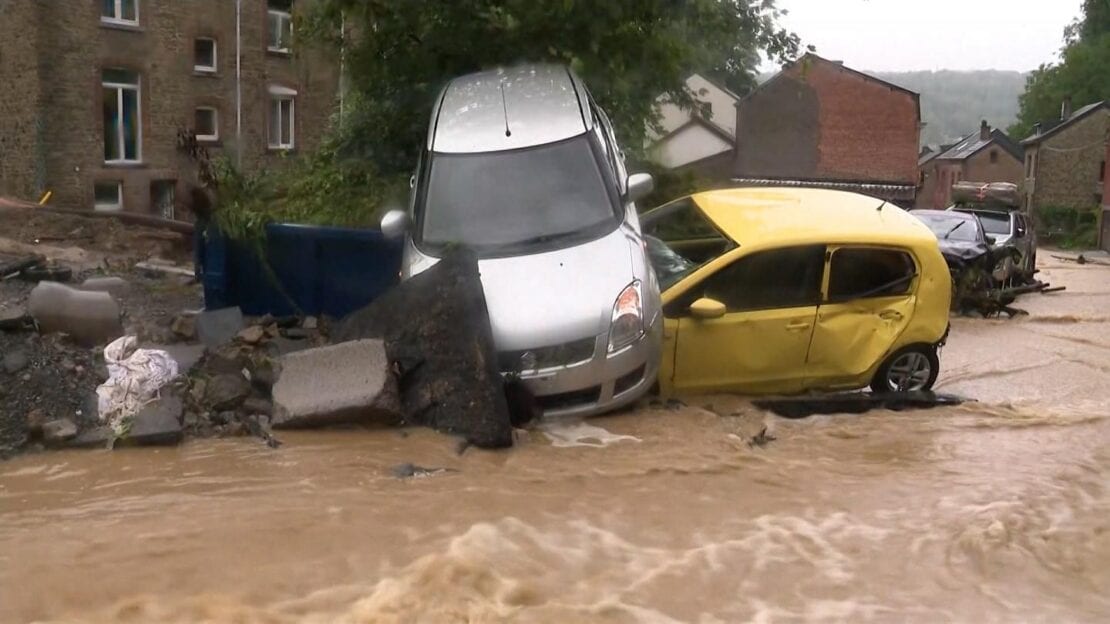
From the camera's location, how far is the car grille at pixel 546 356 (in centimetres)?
715

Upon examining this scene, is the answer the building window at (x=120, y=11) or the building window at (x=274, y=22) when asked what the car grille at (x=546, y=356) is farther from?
the building window at (x=274, y=22)

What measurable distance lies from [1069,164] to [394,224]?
61.6 metres

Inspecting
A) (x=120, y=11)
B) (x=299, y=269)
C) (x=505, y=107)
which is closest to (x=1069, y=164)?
(x=120, y=11)

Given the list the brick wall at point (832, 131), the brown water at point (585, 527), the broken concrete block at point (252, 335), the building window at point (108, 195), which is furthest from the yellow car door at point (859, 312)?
the brick wall at point (832, 131)

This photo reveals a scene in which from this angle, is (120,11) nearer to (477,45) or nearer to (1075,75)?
(477,45)

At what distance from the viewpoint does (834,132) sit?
4928cm

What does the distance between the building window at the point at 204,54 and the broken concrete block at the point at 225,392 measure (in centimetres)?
1950

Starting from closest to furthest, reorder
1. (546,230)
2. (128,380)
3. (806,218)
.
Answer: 1. (128,380)
2. (546,230)
3. (806,218)

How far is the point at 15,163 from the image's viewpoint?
2256cm

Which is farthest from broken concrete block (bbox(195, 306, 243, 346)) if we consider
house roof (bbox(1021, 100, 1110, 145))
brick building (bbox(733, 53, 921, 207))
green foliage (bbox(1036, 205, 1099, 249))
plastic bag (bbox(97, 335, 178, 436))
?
house roof (bbox(1021, 100, 1110, 145))

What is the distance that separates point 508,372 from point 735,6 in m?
7.57

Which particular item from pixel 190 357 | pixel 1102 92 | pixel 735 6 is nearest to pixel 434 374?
pixel 190 357

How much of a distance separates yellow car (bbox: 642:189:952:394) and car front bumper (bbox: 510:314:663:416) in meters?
0.62

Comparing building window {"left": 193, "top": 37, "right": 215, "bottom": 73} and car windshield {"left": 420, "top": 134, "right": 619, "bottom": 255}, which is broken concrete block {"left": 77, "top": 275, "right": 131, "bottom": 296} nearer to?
car windshield {"left": 420, "top": 134, "right": 619, "bottom": 255}
